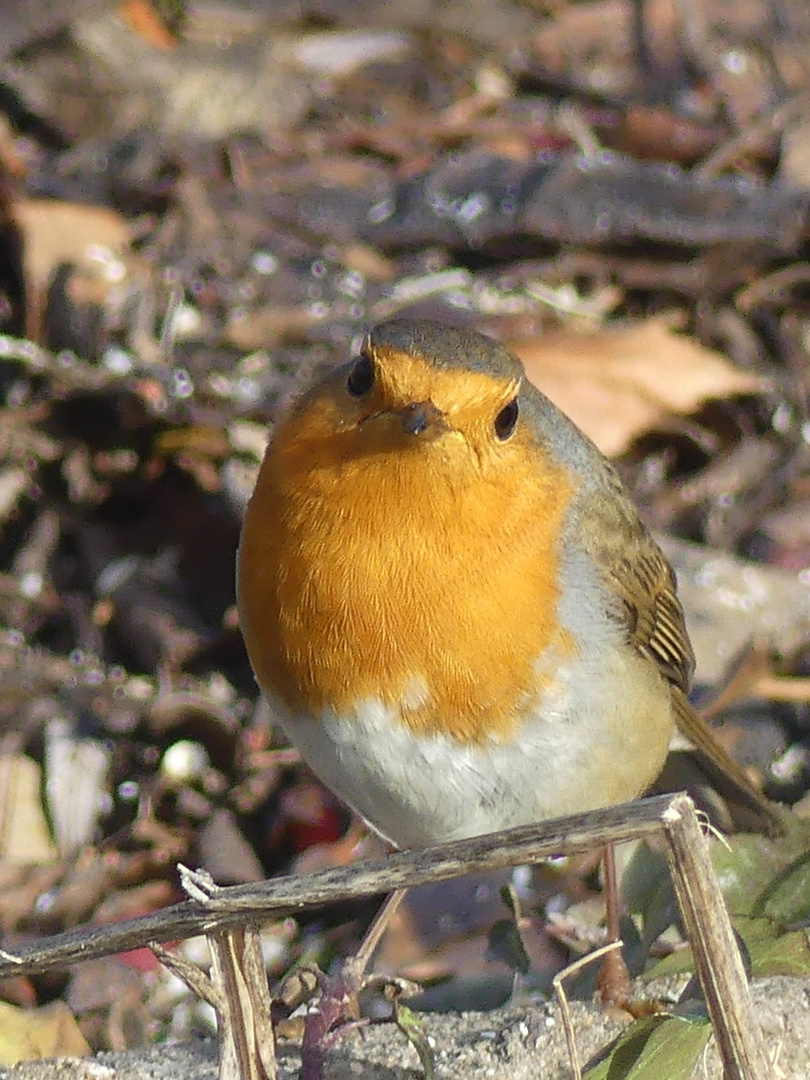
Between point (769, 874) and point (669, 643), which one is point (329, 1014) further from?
point (669, 643)

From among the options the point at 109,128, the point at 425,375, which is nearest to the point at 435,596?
the point at 425,375

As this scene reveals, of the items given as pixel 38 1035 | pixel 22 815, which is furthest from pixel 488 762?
pixel 22 815

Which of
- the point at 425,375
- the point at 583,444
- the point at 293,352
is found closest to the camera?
the point at 425,375

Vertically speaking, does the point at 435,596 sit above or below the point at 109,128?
above

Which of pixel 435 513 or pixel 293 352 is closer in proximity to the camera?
pixel 435 513

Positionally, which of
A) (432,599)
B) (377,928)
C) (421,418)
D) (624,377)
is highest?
(421,418)

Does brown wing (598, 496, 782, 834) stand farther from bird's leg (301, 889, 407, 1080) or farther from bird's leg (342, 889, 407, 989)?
bird's leg (301, 889, 407, 1080)

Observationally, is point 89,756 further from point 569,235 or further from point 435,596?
point 569,235

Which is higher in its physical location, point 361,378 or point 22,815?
point 361,378
